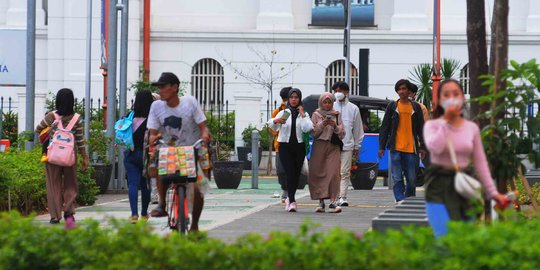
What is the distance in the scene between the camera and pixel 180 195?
13.0m

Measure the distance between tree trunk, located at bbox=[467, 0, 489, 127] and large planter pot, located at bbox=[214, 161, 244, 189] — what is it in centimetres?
1338

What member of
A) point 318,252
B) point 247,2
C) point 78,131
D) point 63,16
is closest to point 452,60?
point 247,2

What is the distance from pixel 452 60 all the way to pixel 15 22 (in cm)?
1561

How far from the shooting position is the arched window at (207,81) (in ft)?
164

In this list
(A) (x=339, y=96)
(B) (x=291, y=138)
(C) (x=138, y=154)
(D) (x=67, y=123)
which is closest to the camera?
(D) (x=67, y=123)

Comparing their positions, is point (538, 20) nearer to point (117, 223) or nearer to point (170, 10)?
point (170, 10)

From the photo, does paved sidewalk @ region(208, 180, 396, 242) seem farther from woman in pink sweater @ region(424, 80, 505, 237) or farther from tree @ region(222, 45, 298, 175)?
tree @ region(222, 45, 298, 175)

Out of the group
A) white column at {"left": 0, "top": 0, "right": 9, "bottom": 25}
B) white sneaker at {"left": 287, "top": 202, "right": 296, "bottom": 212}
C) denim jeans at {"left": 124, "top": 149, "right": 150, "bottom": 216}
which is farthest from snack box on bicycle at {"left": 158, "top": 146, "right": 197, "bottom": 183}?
white column at {"left": 0, "top": 0, "right": 9, "bottom": 25}

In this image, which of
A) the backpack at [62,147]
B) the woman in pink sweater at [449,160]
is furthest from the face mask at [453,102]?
the backpack at [62,147]

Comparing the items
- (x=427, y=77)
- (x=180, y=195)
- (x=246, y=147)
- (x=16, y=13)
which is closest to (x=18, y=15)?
(x=16, y=13)

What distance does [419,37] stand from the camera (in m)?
49.2

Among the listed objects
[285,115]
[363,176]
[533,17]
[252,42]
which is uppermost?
[533,17]

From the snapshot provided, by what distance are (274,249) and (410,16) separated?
135 feet

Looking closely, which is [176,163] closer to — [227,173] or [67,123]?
[67,123]
